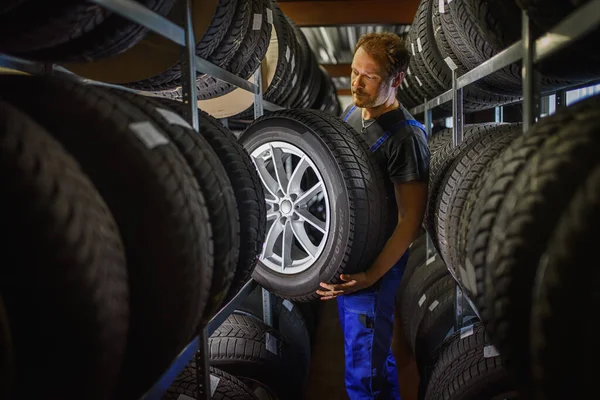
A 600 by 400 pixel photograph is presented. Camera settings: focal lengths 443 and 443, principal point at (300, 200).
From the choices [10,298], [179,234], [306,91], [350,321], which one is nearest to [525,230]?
[179,234]

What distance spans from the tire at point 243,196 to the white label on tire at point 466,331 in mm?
1354

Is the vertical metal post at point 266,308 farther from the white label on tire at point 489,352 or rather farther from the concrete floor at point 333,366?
the white label on tire at point 489,352

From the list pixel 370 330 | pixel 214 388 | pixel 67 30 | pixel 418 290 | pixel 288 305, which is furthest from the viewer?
pixel 418 290

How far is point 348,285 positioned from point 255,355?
67 centimetres

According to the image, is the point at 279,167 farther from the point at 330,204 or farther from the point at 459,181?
the point at 459,181

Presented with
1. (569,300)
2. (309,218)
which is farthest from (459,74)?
(569,300)

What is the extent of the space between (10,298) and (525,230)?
1.04m

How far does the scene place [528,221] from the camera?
966 millimetres

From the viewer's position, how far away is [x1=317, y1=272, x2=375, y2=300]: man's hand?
93.2 inches

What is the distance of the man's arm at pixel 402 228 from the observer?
7.79 ft

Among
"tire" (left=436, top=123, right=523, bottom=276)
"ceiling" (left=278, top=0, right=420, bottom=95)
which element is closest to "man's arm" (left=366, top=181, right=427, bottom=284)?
"tire" (left=436, top=123, right=523, bottom=276)

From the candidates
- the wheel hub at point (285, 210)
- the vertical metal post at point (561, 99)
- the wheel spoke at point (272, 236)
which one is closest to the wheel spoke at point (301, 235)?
the wheel hub at point (285, 210)

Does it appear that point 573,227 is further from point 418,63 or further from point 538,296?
point 418,63

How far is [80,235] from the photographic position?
83 centimetres
